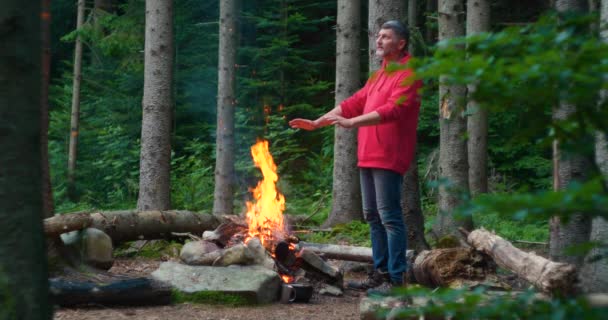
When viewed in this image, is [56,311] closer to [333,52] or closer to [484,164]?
[484,164]

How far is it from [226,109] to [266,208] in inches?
279

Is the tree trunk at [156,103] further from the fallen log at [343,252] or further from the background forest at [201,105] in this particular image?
the background forest at [201,105]

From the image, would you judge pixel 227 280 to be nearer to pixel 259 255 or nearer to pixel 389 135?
pixel 259 255

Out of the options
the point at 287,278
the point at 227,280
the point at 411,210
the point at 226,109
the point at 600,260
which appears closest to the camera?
the point at 600,260

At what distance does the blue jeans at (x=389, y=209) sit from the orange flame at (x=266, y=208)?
1.61 meters

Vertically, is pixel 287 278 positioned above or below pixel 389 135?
below

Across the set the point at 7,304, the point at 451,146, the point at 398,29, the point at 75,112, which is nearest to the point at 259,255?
the point at 398,29

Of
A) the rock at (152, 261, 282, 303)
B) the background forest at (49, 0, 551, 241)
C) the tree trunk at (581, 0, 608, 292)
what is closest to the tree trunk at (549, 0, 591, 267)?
the tree trunk at (581, 0, 608, 292)

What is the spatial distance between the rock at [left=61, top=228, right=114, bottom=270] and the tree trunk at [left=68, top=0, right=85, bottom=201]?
533 inches

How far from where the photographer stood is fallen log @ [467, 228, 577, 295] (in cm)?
510

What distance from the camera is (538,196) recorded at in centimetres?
200

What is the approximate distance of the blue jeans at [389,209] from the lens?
653cm

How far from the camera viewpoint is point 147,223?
9836 mm

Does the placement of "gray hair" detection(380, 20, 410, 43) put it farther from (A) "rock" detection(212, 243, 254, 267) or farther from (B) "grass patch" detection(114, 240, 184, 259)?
(B) "grass patch" detection(114, 240, 184, 259)
